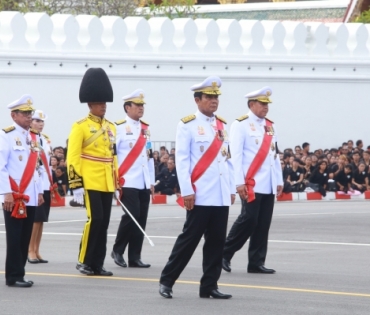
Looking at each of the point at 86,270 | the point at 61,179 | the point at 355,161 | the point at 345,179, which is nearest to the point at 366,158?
the point at 355,161

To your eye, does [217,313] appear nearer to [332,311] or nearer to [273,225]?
[332,311]

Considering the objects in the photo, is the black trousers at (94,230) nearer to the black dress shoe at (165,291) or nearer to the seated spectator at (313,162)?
the black dress shoe at (165,291)

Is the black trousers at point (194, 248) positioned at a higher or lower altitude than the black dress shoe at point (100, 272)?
higher

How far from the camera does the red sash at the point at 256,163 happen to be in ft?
43.6

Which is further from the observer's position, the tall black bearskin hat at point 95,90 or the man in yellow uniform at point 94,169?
the tall black bearskin hat at point 95,90

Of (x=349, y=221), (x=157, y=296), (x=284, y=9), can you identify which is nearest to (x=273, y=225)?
(x=349, y=221)

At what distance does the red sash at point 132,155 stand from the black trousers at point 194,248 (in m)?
3.32

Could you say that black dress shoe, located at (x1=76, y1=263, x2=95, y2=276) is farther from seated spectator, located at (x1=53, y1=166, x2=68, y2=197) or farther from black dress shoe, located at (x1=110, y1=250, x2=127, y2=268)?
seated spectator, located at (x1=53, y1=166, x2=68, y2=197)

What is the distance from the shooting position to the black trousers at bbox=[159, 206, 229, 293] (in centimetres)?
1109

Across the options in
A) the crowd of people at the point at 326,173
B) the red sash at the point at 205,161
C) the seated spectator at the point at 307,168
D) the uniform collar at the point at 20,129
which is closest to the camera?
the red sash at the point at 205,161

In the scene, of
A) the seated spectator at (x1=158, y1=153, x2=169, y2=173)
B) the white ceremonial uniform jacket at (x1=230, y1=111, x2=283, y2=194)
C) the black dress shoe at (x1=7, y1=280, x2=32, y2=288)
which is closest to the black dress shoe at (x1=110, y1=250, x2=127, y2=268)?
the white ceremonial uniform jacket at (x1=230, y1=111, x2=283, y2=194)

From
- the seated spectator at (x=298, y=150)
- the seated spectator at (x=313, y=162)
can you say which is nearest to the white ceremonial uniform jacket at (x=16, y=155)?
the seated spectator at (x=313, y=162)

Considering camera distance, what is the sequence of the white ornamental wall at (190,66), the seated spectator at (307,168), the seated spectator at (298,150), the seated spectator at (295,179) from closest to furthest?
1. the white ornamental wall at (190,66)
2. the seated spectator at (295,179)
3. the seated spectator at (307,168)
4. the seated spectator at (298,150)

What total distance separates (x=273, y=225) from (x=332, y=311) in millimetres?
10559
